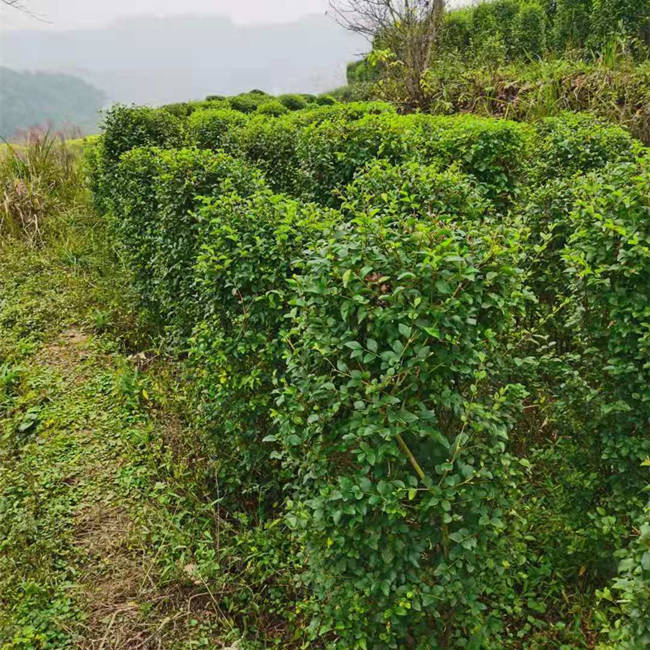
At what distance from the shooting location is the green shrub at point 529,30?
9.49 m

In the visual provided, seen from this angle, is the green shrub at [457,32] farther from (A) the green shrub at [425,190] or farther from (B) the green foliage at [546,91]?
(A) the green shrub at [425,190]

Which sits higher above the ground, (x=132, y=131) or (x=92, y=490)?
(x=132, y=131)

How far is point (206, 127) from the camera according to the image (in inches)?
241

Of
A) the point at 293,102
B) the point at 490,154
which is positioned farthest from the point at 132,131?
the point at 490,154

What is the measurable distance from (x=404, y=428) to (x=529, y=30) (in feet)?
34.1

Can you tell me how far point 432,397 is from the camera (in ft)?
5.50

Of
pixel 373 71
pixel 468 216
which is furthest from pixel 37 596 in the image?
pixel 373 71

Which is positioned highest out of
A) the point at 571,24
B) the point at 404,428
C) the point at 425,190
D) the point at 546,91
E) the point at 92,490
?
the point at 571,24

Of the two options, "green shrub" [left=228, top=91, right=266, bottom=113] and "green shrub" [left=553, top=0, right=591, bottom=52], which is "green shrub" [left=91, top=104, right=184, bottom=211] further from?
"green shrub" [left=553, top=0, right=591, bottom=52]

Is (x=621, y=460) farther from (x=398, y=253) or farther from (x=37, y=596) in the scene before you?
(x=37, y=596)

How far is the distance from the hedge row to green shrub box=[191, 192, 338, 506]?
0.5 inches

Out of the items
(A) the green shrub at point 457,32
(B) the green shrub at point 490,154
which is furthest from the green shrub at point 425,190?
(A) the green shrub at point 457,32

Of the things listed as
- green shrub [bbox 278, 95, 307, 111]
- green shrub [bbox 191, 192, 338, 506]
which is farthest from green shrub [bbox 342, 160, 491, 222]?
green shrub [bbox 278, 95, 307, 111]

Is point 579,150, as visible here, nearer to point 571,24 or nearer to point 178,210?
point 178,210
